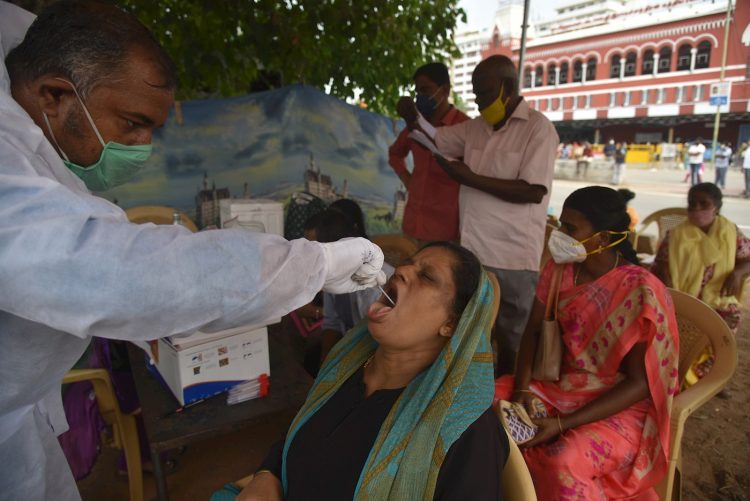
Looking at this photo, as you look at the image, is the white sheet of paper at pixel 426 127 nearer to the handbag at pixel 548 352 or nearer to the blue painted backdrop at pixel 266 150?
the handbag at pixel 548 352

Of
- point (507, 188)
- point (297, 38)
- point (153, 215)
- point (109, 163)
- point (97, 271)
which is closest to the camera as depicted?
point (97, 271)

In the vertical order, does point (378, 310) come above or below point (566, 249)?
below

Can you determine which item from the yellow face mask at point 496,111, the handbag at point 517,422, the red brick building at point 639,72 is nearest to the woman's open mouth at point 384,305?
the handbag at point 517,422

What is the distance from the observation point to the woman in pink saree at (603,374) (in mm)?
1804

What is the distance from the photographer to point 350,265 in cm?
111

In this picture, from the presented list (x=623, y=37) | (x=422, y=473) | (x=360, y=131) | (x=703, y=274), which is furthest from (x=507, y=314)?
(x=623, y=37)

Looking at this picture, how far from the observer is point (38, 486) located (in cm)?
114

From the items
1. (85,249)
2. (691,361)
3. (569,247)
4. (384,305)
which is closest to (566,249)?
(569,247)

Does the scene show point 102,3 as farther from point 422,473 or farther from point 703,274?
point 703,274

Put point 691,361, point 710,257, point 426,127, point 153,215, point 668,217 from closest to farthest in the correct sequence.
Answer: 1. point 691,361
2. point 426,127
3. point 710,257
4. point 153,215
5. point 668,217

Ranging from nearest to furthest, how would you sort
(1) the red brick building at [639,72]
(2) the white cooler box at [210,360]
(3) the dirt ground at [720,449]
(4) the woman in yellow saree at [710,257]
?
(2) the white cooler box at [210,360], (3) the dirt ground at [720,449], (4) the woman in yellow saree at [710,257], (1) the red brick building at [639,72]

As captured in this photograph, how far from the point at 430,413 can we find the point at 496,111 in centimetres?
214

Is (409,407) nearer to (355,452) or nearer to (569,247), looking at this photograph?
(355,452)

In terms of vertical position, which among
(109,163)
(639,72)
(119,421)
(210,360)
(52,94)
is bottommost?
(119,421)
